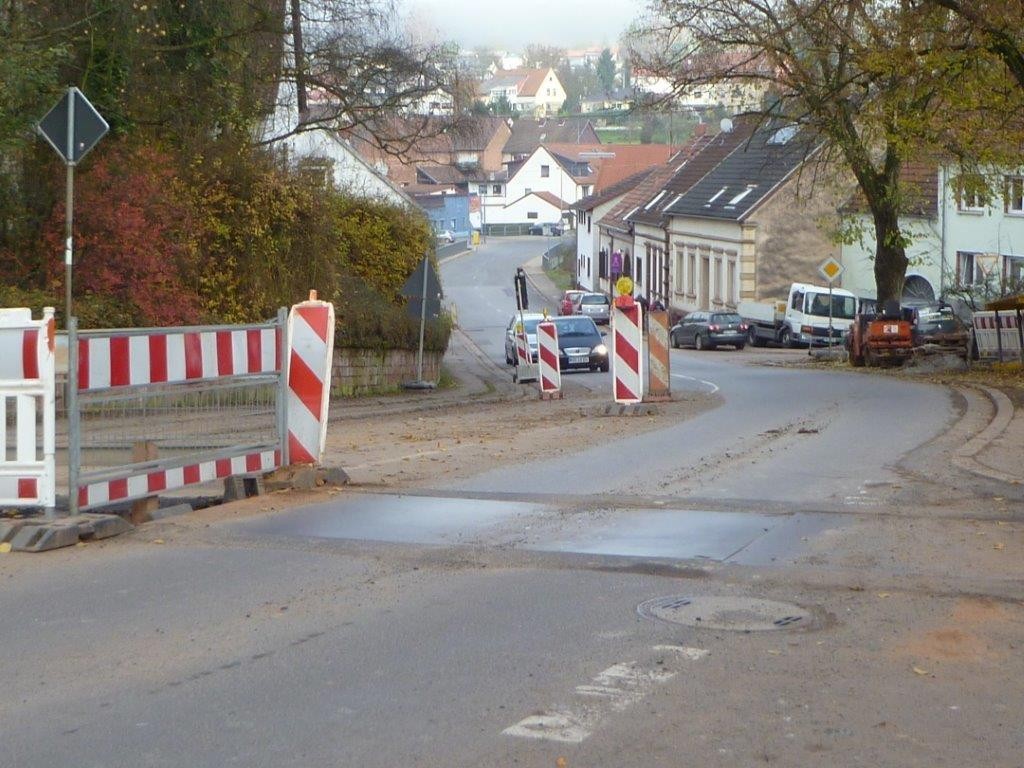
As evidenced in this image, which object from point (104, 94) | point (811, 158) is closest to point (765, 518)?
point (104, 94)

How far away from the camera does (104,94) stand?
2188 centimetres

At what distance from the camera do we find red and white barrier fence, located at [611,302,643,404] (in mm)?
19453

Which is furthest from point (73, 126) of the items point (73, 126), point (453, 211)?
point (453, 211)

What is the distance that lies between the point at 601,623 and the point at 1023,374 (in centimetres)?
2294

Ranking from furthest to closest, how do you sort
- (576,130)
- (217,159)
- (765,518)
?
(576,130) < (217,159) < (765,518)

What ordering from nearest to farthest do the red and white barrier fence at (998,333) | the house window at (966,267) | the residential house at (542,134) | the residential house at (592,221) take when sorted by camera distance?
the red and white barrier fence at (998,333) < the house window at (966,267) < the residential house at (592,221) < the residential house at (542,134)

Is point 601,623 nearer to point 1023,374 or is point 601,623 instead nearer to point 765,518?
point 765,518

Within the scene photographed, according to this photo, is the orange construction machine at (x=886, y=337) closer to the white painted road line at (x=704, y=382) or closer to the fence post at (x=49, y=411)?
the white painted road line at (x=704, y=382)

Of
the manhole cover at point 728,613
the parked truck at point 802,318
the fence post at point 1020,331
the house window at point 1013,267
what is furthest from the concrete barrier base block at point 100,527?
the parked truck at point 802,318

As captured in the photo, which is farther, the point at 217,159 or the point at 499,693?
the point at 217,159

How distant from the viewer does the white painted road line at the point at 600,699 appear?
16.9 ft

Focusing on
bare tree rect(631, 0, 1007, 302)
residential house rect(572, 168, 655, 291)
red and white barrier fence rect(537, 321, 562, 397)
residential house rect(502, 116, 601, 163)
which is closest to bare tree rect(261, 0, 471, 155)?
red and white barrier fence rect(537, 321, 562, 397)

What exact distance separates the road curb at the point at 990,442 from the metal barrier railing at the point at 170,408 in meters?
5.69

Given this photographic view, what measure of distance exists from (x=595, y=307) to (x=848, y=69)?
1408 inches
